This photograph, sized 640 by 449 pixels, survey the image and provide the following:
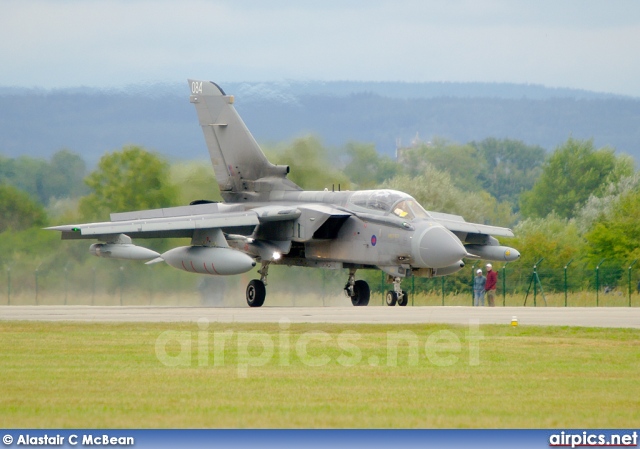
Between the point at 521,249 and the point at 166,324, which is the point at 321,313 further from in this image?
the point at 521,249

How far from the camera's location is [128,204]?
3625 centimetres

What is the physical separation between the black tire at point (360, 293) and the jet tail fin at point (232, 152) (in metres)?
2.94

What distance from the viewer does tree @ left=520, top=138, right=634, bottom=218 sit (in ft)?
236

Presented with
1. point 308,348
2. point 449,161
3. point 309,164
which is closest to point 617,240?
point 309,164

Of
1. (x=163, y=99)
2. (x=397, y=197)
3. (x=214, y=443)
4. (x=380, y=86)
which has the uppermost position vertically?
(x=380, y=86)

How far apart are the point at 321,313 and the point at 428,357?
8.68 meters

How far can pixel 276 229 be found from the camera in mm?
27953

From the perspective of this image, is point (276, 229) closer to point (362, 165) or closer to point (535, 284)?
point (535, 284)

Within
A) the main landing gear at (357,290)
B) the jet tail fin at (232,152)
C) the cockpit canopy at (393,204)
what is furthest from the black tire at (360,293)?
the jet tail fin at (232,152)

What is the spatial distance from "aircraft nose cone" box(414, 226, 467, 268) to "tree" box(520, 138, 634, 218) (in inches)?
1822

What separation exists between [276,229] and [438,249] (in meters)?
4.68

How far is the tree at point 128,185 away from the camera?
117 feet

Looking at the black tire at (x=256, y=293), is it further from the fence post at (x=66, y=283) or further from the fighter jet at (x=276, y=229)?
the fence post at (x=66, y=283)

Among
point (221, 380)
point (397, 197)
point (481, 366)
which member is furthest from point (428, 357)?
point (397, 197)
